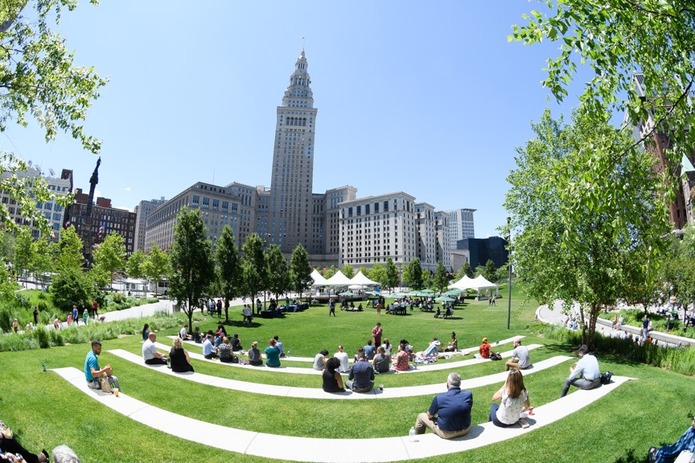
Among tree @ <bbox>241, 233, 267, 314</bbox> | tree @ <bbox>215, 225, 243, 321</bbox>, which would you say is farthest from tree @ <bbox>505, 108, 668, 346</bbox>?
tree @ <bbox>241, 233, 267, 314</bbox>

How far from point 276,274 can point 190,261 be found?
827 inches

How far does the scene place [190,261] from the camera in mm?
24797

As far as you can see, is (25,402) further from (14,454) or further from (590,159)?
(590,159)

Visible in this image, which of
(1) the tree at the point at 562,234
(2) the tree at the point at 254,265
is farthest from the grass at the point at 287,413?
(2) the tree at the point at 254,265

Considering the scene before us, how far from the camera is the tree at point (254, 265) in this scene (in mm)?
38500

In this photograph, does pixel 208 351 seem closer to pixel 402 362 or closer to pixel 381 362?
pixel 381 362

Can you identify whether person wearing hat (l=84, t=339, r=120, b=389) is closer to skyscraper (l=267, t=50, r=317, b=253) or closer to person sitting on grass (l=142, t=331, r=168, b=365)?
person sitting on grass (l=142, t=331, r=168, b=365)

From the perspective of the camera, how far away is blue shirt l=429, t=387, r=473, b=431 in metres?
7.60

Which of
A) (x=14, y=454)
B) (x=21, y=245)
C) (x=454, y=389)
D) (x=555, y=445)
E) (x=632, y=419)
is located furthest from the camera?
(x=21, y=245)

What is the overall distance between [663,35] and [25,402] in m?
15.8

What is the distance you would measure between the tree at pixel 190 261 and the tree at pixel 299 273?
1059 inches

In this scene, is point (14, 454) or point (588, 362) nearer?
point (14, 454)

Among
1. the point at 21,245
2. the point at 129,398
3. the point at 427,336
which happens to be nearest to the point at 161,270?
the point at 21,245

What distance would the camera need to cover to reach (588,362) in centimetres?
1072
